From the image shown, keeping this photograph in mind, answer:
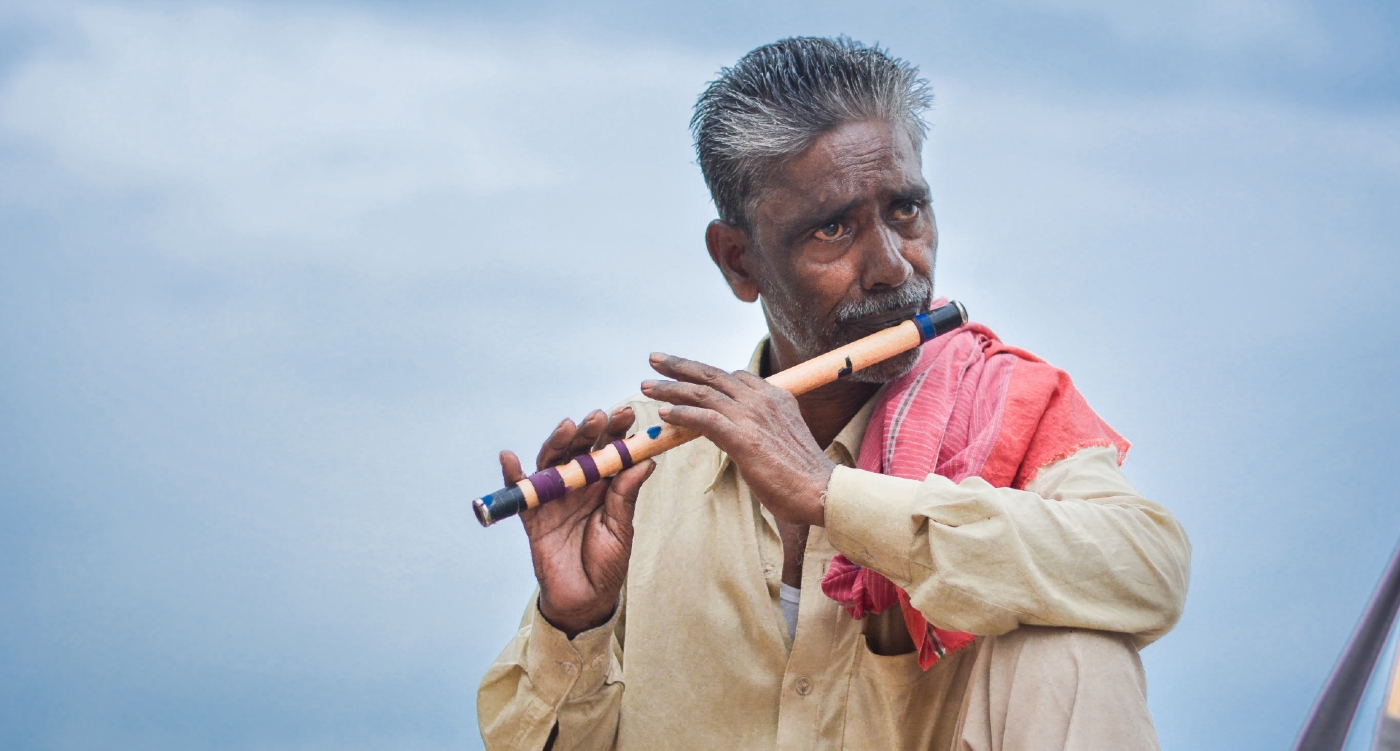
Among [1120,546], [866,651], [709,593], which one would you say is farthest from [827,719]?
[1120,546]

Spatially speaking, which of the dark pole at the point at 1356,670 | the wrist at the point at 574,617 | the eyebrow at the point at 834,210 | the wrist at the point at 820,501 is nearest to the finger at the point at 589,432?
the wrist at the point at 574,617

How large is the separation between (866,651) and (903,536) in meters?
0.39

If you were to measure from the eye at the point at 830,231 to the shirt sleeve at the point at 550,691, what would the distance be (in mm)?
641

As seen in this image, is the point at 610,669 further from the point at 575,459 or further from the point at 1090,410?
the point at 1090,410

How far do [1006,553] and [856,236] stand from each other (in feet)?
2.11

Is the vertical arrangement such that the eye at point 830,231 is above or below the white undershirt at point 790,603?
above

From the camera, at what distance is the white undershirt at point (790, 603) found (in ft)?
6.51

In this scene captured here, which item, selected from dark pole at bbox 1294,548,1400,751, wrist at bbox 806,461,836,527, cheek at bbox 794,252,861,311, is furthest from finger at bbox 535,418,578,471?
dark pole at bbox 1294,548,1400,751

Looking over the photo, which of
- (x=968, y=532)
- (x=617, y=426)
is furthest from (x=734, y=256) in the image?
(x=968, y=532)

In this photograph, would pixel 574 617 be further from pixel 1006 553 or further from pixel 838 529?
pixel 1006 553

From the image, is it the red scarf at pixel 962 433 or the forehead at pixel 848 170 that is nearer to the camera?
the red scarf at pixel 962 433

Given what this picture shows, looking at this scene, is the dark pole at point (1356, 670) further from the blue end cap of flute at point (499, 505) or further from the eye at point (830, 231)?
the blue end cap of flute at point (499, 505)

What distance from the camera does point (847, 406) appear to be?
2123 millimetres

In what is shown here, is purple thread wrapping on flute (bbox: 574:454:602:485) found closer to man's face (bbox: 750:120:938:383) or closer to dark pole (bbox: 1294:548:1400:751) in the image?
man's face (bbox: 750:120:938:383)
